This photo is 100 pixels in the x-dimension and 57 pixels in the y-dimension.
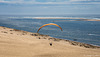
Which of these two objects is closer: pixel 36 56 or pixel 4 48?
pixel 36 56

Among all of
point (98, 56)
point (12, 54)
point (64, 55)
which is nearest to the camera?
point (12, 54)

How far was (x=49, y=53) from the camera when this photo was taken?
49.5 ft

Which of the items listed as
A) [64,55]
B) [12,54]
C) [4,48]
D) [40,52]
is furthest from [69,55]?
[4,48]

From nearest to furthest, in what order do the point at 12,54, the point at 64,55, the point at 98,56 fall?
the point at 12,54 → the point at 64,55 → the point at 98,56

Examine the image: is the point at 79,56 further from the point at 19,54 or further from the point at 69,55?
the point at 19,54

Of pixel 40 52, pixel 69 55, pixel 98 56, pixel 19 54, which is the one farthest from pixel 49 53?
pixel 98 56

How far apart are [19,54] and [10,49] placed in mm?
1717

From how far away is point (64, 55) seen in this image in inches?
583

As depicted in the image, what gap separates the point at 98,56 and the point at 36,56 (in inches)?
278

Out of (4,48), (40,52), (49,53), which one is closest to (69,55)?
(49,53)

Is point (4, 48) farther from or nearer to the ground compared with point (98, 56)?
farther from the ground

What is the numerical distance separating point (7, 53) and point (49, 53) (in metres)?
4.33

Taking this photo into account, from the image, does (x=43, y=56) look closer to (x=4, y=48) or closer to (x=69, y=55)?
(x=69, y=55)

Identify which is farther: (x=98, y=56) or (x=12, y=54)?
(x=98, y=56)
